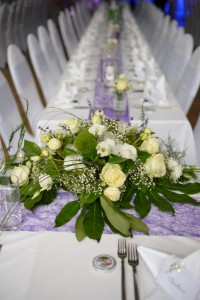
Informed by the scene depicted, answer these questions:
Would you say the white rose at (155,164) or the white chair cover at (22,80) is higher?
the white rose at (155,164)

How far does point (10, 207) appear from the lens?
50.6 inches

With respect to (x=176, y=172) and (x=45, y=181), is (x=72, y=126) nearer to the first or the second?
(x=45, y=181)

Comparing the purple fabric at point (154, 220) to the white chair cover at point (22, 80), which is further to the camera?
the white chair cover at point (22, 80)

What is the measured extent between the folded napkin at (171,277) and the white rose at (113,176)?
0.26 meters

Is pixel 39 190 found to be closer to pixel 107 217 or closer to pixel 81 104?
pixel 107 217

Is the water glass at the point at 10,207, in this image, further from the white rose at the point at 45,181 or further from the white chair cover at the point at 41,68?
the white chair cover at the point at 41,68

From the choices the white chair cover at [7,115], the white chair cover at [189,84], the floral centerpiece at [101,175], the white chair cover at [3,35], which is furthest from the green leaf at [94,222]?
the white chair cover at [3,35]

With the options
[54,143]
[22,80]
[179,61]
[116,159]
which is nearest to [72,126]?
[54,143]

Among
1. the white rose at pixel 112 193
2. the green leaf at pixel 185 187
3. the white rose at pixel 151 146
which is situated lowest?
the green leaf at pixel 185 187

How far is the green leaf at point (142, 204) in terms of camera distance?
1.30 meters

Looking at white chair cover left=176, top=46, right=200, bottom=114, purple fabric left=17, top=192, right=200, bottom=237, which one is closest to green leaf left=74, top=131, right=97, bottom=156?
purple fabric left=17, top=192, right=200, bottom=237

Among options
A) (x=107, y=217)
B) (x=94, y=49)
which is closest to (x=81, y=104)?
(x=107, y=217)

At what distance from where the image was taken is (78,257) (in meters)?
1.12

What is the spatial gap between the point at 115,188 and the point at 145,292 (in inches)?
14.0
